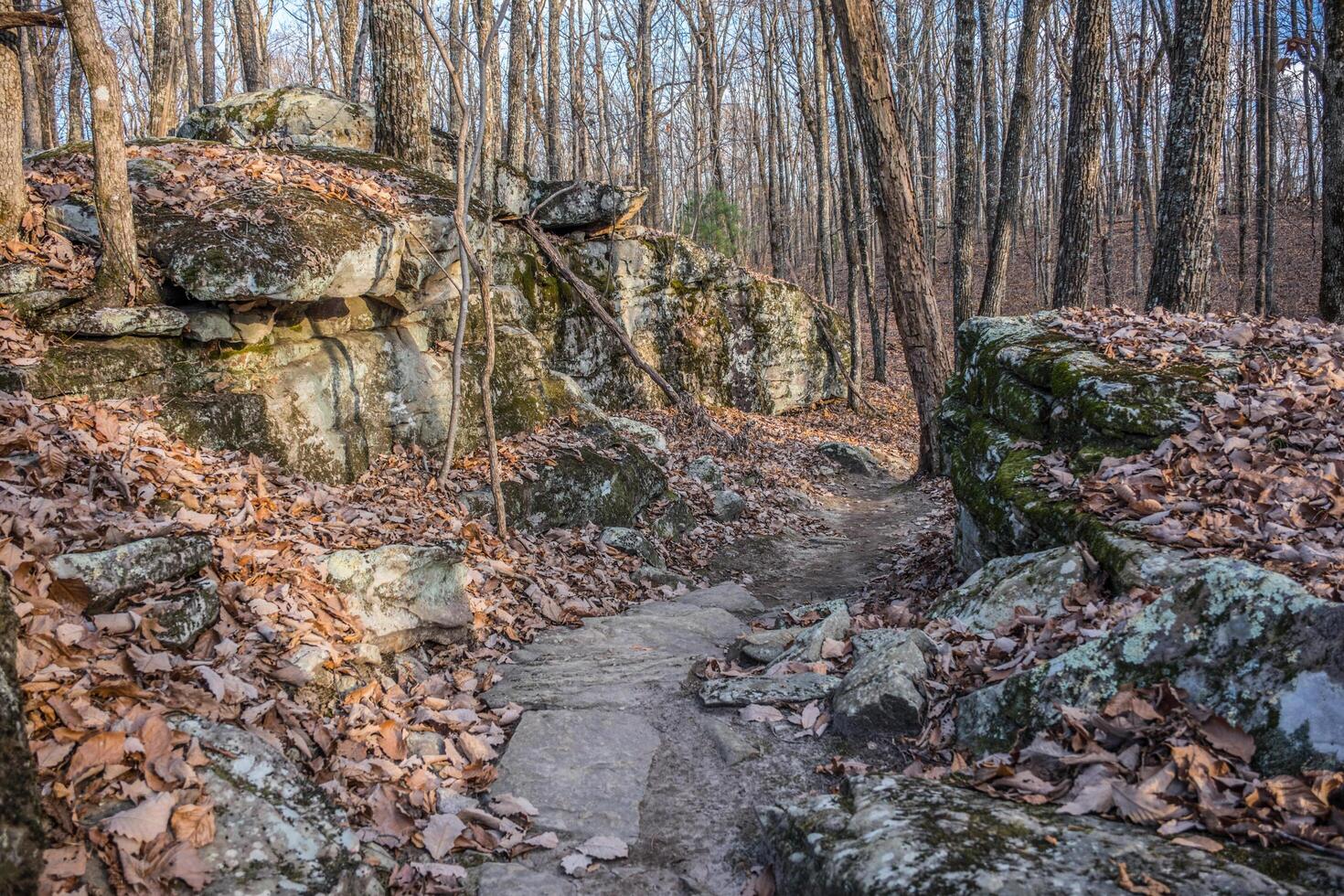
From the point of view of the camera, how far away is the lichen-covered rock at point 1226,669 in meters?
2.44

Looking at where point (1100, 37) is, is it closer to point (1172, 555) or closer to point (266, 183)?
point (1172, 555)

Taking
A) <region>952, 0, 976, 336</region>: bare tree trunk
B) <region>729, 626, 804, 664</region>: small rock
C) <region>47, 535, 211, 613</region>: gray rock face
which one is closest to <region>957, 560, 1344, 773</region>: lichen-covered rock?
<region>729, 626, 804, 664</region>: small rock

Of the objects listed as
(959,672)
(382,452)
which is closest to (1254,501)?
(959,672)

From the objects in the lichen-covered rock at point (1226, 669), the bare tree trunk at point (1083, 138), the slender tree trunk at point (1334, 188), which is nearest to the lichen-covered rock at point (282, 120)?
the bare tree trunk at point (1083, 138)

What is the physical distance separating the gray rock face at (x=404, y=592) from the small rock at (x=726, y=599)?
2.09 metres

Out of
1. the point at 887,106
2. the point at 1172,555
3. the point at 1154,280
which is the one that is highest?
the point at 887,106

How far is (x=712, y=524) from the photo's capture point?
8.65 metres

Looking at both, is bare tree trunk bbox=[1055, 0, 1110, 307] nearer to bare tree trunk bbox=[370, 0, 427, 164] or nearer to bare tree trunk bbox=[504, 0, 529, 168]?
bare tree trunk bbox=[370, 0, 427, 164]

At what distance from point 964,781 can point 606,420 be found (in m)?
6.42

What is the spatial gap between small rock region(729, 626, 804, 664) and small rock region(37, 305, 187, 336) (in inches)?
180

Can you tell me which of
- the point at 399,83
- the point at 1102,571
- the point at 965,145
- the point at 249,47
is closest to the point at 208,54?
the point at 249,47

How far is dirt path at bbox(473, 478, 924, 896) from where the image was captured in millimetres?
3000

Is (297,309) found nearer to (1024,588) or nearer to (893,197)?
(1024,588)

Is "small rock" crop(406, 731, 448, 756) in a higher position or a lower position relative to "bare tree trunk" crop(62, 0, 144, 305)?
lower
